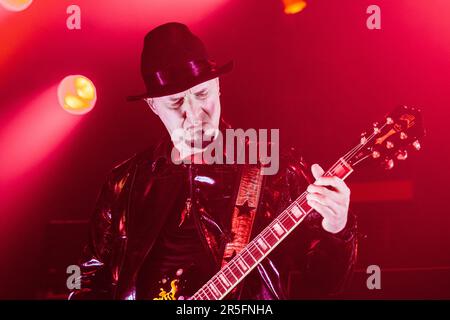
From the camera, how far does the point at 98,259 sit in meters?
2.76

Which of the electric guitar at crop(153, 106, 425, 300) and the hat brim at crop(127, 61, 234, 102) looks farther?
the hat brim at crop(127, 61, 234, 102)

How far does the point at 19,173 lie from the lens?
2971 millimetres

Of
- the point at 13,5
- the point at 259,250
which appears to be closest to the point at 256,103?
the point at 259,250

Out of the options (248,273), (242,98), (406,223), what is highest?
(242,98)

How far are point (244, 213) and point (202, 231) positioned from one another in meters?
0.22

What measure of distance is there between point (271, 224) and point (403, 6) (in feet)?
4.52

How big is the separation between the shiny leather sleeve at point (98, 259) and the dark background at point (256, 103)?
8 cm

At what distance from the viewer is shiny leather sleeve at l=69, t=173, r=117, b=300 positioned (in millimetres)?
2756

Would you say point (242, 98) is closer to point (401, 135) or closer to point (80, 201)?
point (401, 135)

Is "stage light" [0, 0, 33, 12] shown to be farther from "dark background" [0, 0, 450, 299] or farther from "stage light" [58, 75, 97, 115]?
"stage light" [58, 75, 97, 115]

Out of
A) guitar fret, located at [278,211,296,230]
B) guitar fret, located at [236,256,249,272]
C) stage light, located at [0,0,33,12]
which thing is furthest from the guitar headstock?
stage light, located at [0,0,33,12]

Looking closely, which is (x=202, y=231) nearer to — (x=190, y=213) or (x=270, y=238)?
(x=190, y=213)

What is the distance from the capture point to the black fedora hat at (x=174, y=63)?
2.68m
